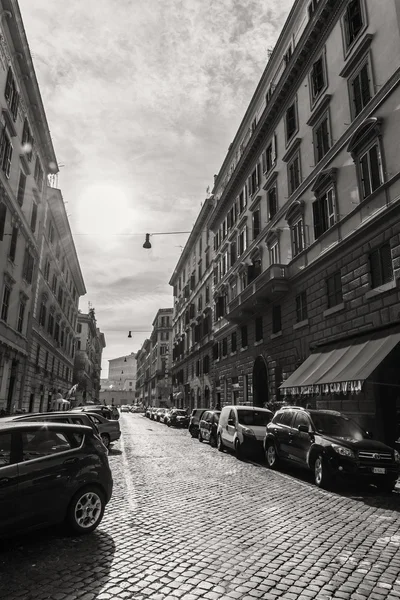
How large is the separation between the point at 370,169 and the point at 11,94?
1893 cm

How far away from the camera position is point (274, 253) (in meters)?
25.9

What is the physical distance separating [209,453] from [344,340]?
22.4ft

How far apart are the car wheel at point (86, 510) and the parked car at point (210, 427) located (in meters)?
13.9

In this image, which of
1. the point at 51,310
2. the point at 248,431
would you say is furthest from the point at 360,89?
the point at 51,310

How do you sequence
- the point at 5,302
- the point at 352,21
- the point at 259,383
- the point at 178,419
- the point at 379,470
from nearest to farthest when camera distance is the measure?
the point at 379,470
the point at 352,21
the point at 5,302
the point at 259,383
the point at 178,419

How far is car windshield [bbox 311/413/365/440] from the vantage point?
430 inches

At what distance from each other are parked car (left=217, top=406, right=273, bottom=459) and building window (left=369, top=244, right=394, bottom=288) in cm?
639

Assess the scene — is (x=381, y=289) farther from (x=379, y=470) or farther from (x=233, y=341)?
(x=233, y=341)

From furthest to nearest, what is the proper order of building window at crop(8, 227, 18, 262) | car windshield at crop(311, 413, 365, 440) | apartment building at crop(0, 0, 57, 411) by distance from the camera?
building window at crop(8, 227, 18, 262)
apartment building at crop(0, 0, 57, 411)
car windshield at crop(311, 413, 365, 440)

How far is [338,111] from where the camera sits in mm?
19234

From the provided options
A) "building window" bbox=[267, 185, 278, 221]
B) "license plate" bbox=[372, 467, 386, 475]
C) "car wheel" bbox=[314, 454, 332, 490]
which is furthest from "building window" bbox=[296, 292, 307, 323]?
"license plate" bbox=[372, 467, 386, 475]

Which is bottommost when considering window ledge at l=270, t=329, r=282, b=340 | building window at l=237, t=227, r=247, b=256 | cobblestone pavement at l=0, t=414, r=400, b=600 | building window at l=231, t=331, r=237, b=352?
cobblestone pavement at l=0, t=414, r=400, b=600

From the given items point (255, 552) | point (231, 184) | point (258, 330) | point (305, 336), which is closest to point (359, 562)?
point (255, 552)

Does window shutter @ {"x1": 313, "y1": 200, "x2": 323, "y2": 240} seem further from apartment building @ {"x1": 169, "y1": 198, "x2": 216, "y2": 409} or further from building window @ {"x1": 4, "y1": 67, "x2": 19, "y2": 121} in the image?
apartment building @ {"x1": 169, "y1": 198, "x2": 216, "y2": 409}
